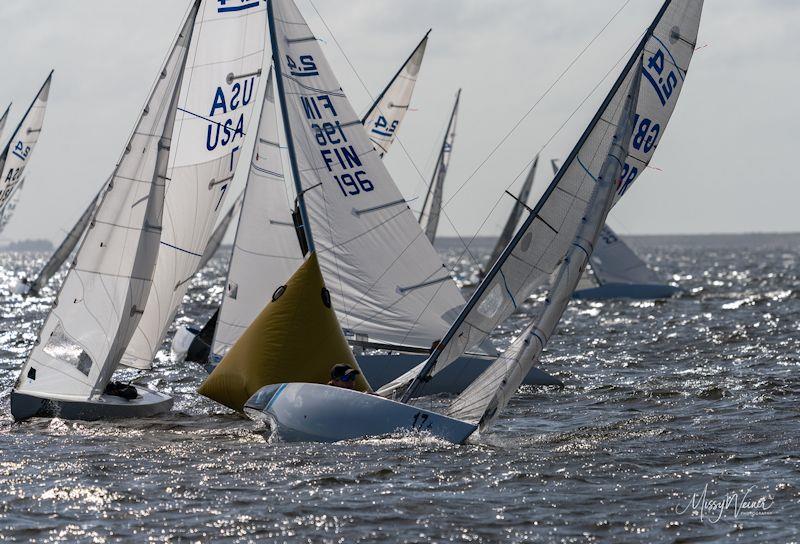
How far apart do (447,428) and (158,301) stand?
6.31 metres

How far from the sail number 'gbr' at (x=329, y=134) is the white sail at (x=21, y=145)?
18.5 meters

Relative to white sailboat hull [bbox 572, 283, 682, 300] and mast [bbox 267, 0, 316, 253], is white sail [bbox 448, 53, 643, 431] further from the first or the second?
white sailboat hull [bbox 572, 283, 682, 300]

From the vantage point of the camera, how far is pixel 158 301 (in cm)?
1784

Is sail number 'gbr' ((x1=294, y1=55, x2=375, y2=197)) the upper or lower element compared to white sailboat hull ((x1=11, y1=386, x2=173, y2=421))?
upper

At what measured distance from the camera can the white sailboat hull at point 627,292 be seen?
150 ft

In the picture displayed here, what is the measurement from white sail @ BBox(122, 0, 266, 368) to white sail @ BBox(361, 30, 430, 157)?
730 cm

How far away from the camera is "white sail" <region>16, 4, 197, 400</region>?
617 inches

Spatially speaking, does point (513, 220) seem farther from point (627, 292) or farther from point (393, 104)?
point (393, 104)

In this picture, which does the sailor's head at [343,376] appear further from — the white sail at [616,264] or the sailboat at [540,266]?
the white sail at [616,264]

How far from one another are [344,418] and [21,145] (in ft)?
81.1

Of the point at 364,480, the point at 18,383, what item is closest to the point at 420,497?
the point at 364,480

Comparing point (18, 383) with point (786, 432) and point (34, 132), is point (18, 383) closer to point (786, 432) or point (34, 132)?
point (786, 432)

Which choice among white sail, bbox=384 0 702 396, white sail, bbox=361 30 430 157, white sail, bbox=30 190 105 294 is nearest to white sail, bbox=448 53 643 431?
white sail, bbox=384 0 702 396

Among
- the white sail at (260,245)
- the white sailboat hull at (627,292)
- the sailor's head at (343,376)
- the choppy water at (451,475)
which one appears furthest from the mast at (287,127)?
the white sailboat hull at (627,292)
